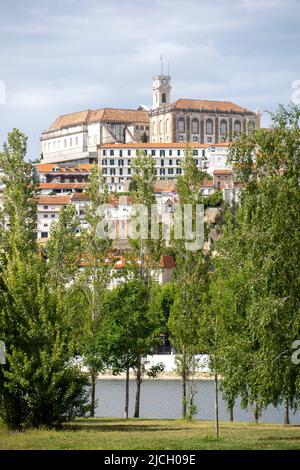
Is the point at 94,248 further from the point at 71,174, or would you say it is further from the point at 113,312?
the point at 71,174

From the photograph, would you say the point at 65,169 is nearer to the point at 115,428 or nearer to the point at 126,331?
Result: the point at 126,331

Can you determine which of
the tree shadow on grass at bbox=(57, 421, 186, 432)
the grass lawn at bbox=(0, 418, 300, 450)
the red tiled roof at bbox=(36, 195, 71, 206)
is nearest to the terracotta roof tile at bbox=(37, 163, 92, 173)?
the red tiled roof at bbox=(36, 195, 71, 206)

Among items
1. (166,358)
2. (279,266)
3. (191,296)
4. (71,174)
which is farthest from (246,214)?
(71,174)

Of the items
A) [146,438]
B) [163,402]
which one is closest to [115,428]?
[146,438]

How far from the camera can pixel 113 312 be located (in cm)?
4225

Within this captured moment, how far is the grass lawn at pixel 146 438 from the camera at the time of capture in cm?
2444

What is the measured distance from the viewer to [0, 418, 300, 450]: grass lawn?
24438mm

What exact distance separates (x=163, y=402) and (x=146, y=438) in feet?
108

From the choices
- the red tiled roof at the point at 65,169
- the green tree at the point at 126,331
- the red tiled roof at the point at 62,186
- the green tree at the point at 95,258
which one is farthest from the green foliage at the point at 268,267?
the red tiled roof at the point at 65,169

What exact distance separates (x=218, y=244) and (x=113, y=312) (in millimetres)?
11949

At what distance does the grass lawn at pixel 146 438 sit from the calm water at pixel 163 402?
580 inches

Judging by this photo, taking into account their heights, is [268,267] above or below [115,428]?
above

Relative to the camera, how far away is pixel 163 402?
58875mm
